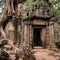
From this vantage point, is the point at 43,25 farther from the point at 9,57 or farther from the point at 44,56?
the point at 9,57

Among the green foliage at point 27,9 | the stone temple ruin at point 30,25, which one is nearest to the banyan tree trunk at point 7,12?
the stone temple ruin at point 30,25

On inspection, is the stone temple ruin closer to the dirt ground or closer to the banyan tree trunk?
the banyan tree trunk

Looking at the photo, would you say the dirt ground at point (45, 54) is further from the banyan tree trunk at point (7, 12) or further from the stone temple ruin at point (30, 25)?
the banyan tree trunk at point (7, 12)

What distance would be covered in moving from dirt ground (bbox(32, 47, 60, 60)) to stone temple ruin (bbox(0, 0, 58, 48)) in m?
0.57

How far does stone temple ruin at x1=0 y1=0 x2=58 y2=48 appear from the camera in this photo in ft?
47.1

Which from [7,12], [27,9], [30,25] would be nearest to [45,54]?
[30,25]

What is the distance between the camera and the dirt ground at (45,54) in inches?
515

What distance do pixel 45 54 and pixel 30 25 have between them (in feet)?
8.42

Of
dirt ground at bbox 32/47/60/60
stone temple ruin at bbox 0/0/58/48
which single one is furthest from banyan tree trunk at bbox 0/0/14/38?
dirt ground at bbox 32/47/60/60

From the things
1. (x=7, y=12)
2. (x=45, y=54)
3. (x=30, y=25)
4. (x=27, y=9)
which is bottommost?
(x=45, y=54)

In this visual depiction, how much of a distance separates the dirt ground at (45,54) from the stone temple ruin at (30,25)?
570 mm

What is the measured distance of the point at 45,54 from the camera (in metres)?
13.6

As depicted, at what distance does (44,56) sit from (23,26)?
2896 mm

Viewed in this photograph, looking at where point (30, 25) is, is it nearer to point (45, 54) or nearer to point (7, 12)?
point (7, 12)
